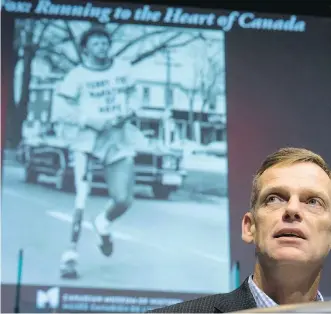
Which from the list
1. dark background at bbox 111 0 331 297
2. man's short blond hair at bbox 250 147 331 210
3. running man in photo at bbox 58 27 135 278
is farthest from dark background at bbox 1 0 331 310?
man's short blond hair at bbox 250 147 331 210

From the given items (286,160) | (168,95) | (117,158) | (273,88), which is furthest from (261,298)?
(273,88)

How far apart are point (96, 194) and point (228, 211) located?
23.5 inches

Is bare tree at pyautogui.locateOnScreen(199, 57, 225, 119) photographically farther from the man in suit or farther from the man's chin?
the man's chin

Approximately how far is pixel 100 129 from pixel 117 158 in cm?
16

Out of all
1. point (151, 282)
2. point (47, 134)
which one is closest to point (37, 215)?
point (47, 134)

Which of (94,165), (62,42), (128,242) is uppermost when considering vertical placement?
(62,42)

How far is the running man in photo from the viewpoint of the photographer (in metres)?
3.06

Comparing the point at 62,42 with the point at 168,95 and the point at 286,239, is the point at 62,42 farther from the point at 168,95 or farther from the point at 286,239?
the point at 286,239

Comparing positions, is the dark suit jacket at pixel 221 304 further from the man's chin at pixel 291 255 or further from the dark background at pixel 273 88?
the dark background at pixel 273 88

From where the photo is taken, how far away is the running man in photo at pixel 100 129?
3059 mm

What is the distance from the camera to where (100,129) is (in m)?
3.20

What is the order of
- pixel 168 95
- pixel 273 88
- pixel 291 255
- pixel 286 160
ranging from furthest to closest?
pixel 273 88, pixel 168 95, pixel 286 160, pixel 291 255

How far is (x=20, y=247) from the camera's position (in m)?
2.99

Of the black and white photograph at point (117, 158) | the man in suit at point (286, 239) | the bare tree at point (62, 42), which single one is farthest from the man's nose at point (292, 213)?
the bare tree at point (62, 42)
